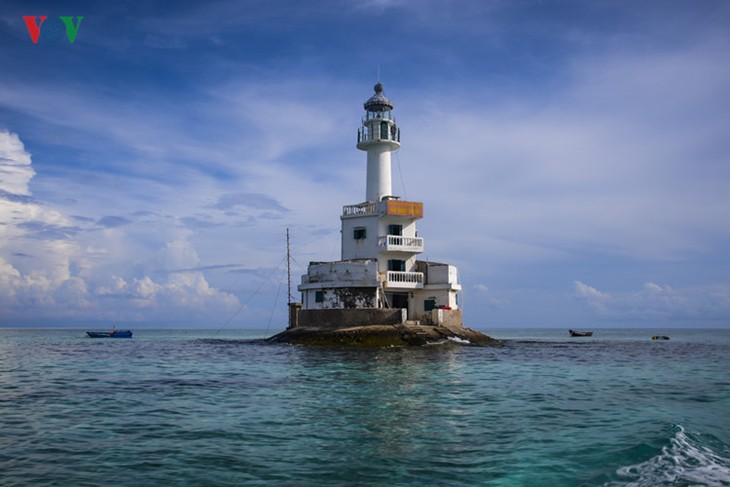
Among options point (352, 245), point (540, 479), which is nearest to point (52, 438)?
point (540, 479)

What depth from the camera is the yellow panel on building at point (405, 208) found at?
47.1 meters

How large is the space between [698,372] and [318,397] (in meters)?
20.9

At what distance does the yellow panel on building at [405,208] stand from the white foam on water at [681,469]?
35190 millimetres

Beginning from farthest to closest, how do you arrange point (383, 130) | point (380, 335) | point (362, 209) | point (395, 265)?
point (383, 130) → point (362, 209) → point (395, 265) → point (380, 335)

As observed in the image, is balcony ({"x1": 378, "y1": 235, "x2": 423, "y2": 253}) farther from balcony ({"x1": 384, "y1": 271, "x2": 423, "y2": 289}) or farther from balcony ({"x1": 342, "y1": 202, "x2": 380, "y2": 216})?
balcony ({"x1": 342, "y1": 202, "x2": 380, "y2": 216})

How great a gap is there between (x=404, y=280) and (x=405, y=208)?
5664 millimetres

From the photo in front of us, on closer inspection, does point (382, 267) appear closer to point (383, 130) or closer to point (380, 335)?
point (380, 335)

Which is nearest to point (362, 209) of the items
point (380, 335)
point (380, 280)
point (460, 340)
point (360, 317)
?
point (380, 280)

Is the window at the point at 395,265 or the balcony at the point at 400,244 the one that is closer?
the balcony at the point at 400,244

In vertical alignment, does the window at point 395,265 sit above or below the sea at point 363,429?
above

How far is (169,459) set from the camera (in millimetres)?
11555

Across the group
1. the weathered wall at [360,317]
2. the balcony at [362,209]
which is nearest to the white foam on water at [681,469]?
the weathered wall at [360,317]

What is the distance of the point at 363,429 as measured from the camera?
46.6 feet

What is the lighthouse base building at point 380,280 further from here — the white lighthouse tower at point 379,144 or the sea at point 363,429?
the sea at point 363,429
